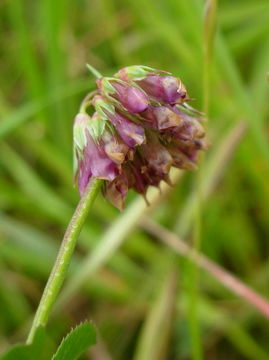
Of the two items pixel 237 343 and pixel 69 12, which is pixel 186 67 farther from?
pixel 237 343

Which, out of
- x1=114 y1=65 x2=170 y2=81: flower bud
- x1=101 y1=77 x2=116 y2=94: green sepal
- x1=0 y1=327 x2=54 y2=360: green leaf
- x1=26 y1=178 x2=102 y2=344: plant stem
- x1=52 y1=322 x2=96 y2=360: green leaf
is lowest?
x1=52 y1=322 x2=96 y2=360: green leaf

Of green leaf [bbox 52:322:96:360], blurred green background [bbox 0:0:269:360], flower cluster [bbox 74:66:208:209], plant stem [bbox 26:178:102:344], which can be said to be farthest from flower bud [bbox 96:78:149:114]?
blurred green background [bbox 0:0:269:360]

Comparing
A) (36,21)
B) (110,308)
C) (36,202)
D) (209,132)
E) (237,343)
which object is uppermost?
(36,21)

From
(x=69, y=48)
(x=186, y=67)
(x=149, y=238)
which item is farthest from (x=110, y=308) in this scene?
(x=69, y=48)

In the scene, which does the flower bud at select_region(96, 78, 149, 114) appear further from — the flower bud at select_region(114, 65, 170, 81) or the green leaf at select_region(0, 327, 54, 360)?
the green leaf at select_region(0, 327, 54, 360)

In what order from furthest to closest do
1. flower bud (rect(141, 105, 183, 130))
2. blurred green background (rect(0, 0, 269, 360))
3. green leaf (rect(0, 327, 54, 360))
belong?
blurred green background (rect(0, 0, 269, 360))
flower bud (rect(141, 105, 183, 130))
green leaf (rect(0, 327, 54, 360))

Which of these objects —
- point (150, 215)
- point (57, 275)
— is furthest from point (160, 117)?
point (150, 215)

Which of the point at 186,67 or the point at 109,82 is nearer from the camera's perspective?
the point at 109,82
